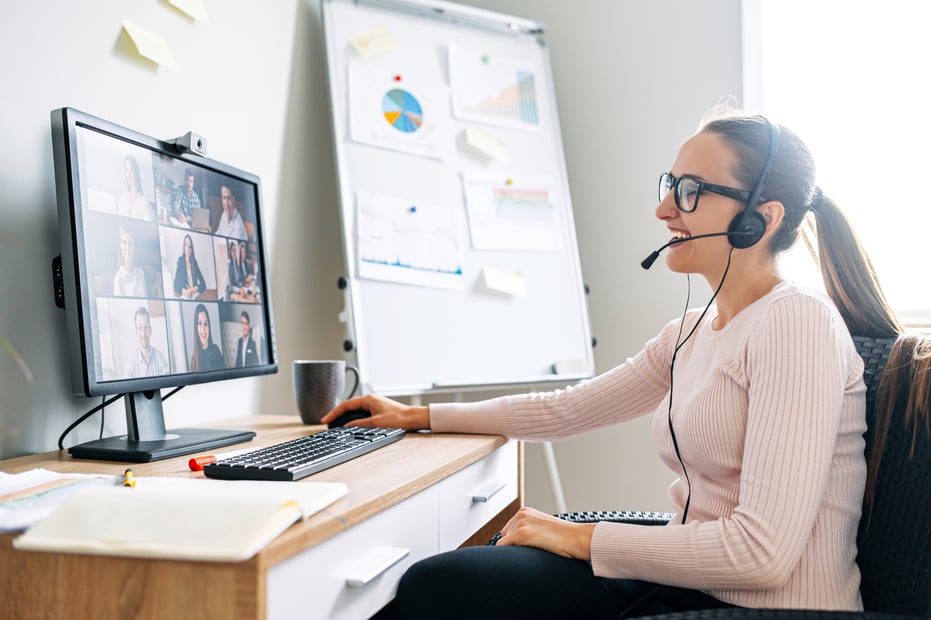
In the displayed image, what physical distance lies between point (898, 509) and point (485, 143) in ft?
4.61

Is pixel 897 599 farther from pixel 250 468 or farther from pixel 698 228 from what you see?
pixel 250 468

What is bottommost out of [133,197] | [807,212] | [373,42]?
[807,212]

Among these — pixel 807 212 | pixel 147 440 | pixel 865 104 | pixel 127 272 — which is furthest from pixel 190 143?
pixel 865 104

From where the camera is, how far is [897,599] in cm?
80

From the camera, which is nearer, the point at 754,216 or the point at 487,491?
the point at 754,216

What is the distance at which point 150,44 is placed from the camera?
1305mm

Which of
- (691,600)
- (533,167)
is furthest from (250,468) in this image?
(533,167)

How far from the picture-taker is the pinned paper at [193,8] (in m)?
1.39

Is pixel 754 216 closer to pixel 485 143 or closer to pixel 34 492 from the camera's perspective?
pixel 34 492

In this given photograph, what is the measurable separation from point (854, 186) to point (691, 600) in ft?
4.92

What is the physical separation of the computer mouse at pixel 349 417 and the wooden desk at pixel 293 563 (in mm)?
231

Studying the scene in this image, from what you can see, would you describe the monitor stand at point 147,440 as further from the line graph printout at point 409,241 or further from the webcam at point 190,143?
the line graph printout at point 409,241

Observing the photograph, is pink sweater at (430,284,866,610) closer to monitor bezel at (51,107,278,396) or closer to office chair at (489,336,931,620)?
office chair at (489,336,931,620)

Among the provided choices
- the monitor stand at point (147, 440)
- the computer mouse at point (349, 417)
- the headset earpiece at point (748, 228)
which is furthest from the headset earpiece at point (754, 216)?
the monitor stand at point (147, 440)
